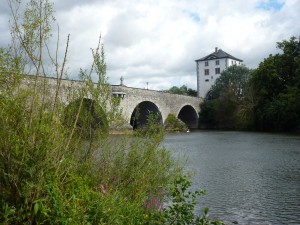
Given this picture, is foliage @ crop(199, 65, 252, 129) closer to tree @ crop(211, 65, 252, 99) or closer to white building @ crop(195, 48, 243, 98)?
tree @ crop(211, 65, 252, 99)

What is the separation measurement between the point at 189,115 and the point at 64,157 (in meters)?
57.1

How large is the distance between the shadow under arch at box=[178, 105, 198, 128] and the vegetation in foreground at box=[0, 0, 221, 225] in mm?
53825

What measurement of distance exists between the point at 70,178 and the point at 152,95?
4394 cm

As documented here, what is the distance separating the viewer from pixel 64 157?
3859mm

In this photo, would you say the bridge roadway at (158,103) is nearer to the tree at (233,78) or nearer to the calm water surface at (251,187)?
the tree at (233,78)

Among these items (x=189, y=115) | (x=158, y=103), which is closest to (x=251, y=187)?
(x=158, y=103)

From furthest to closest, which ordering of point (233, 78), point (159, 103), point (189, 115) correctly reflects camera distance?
point (233, 78), point (189, 115), point (159, 103)

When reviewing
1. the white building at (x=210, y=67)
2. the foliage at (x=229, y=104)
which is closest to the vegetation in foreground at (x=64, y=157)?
the foliage at (x=229, y=104)

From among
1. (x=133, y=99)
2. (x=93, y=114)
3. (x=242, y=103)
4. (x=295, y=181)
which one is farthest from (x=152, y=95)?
(x=93, y=114)

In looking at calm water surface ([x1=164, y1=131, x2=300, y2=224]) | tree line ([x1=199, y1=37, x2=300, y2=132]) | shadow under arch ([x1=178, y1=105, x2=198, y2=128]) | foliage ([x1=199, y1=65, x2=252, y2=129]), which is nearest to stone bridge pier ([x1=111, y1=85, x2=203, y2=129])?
shadow under arch ([x1=178, y1=105, x2=198, y2=128])

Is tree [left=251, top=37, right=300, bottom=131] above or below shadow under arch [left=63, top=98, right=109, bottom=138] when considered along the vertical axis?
above

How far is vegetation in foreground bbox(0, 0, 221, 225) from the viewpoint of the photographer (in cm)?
326

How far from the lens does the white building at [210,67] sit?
77.1m

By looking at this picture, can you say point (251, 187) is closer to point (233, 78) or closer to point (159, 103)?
point (159, 103)
